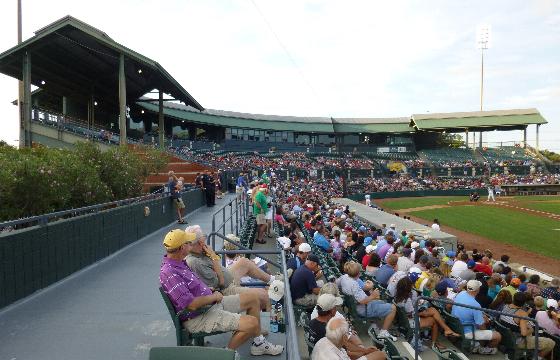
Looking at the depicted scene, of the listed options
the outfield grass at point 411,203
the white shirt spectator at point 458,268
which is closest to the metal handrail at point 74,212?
the white shirt spectator at point 458,268

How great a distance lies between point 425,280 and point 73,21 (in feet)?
66.3

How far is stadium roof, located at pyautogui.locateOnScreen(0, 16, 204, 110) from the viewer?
75.6 ft

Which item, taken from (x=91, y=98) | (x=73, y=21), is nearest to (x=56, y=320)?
(x=73, y=21)

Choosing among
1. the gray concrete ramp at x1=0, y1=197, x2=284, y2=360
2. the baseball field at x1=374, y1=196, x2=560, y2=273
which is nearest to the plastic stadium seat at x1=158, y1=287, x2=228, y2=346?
the gray concrete ramp at x1=0, y1=197, x2=284, y2=360

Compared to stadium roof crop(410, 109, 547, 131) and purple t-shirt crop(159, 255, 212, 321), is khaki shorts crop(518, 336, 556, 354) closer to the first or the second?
purple t-shirt crop(159, 255, 212, 321)

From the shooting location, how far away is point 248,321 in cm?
489

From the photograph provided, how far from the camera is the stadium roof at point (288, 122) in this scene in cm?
5853

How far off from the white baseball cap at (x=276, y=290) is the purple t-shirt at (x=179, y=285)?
1526mm

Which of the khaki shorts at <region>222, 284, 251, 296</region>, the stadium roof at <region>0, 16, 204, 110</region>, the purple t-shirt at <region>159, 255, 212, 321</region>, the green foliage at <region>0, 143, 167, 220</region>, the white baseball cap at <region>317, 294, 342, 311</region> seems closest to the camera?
the purple t-shirt at <region>159, 255, 212, 321</region>

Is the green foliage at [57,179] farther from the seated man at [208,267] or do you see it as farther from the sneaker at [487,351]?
the sneaker at [487,351]

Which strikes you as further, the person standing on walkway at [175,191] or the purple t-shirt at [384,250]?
the person standing on walkway at [175,191]

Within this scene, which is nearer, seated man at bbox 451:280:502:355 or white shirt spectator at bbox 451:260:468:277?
seated man at bbox 451:280:502:355

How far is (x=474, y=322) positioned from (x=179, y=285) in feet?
19.0

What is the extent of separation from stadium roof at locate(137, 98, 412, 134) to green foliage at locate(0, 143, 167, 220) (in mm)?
39058
